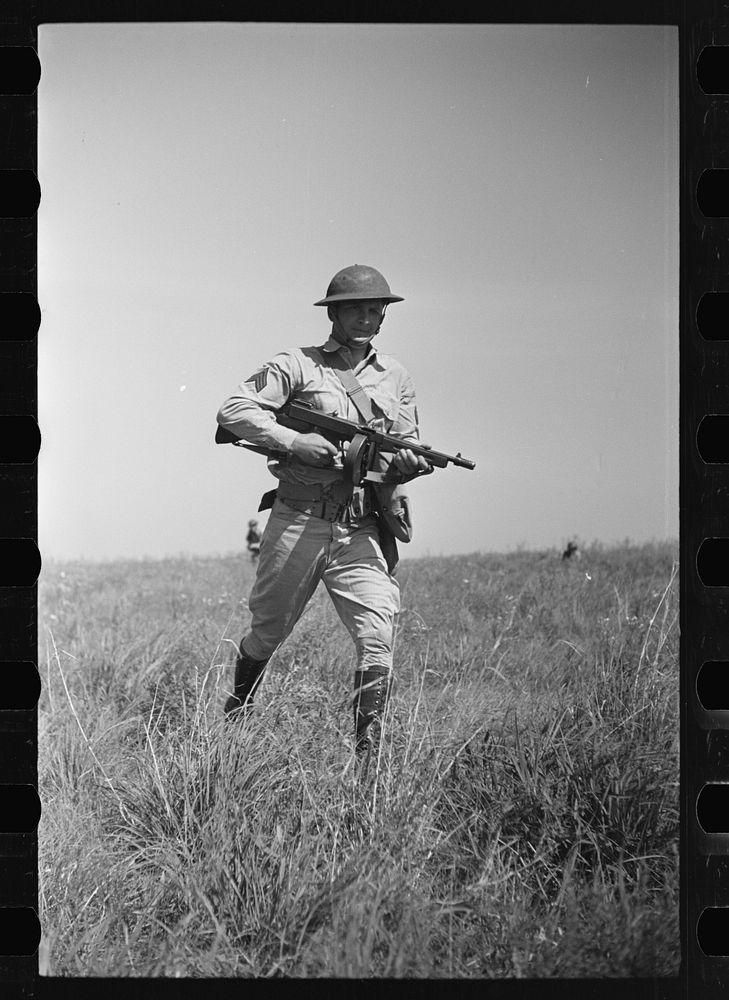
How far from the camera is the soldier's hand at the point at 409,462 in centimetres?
444

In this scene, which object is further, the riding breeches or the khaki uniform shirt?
the riding breeches

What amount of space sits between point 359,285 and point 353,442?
2.03 feet

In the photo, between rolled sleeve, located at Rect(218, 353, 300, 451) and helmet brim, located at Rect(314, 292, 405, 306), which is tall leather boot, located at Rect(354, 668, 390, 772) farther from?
helmet brim, located at Rect(314, 292, 405, 306)

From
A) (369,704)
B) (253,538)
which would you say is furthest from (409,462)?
(253,538)

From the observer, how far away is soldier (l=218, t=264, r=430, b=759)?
4398 mm

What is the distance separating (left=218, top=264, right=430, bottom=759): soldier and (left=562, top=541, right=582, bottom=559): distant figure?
165 centimetres

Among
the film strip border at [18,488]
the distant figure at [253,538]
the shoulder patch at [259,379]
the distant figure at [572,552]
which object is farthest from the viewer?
the distant figure at [253,538]

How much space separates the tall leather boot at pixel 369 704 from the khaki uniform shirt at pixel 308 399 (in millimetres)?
855

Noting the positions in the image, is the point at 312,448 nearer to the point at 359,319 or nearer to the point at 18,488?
the point at 359,319

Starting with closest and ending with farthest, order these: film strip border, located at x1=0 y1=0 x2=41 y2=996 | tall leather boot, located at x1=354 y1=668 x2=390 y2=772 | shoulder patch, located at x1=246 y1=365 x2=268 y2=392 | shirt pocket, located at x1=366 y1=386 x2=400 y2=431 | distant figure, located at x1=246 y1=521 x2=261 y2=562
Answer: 1. film strip border, located at x1=0 y1=0 x2=41 y2=996
2. tall leather boot, located at x1=354 y1=668 x2=390 y2=772
3. shoulder patch, located at x1=246 y1=365 x2=268 y2=392
4. shirt pocket, located at x1=366 y1=386 x2=400 y2=431
5. distant figure, located at x1=246 y1=521 x2=261 y2=562

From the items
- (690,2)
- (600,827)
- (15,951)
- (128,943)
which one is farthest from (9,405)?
(600,827)

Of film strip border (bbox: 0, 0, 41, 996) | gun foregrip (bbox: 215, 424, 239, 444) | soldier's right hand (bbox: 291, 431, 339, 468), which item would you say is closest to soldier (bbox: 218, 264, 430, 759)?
soldier's right hand (bbox: 291, 431, 339, 468)

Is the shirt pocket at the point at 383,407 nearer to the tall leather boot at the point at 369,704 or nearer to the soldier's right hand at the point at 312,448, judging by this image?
the soldier's right hand at the point at 312,448

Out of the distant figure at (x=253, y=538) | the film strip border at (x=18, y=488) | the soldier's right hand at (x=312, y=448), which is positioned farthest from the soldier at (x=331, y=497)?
the distant figure at (x=253, y=538)
